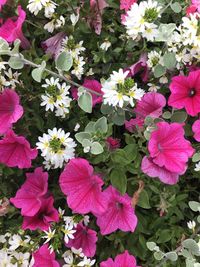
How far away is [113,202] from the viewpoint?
113 cm

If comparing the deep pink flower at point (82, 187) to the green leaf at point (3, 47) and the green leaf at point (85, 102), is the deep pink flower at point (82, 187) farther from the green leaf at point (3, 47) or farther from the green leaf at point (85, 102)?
the green leaf at point (3, 47)

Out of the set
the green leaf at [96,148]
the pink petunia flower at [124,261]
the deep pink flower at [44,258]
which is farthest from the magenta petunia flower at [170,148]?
the deep pink flower at [44,258]

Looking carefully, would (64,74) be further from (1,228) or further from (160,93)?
(1,228)

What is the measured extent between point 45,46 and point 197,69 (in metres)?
0.39

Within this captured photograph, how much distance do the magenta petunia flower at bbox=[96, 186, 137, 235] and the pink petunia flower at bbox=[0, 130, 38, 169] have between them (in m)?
0.20

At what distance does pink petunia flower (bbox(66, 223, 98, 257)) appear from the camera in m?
1.17

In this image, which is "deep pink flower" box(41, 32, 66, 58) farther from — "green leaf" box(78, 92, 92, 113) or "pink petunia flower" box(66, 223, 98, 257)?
"pink petunia flower" box(66, 223, 98, 257)

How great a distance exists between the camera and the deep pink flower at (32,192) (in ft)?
3.78

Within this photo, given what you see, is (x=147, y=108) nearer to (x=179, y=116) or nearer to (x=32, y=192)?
(x=179, y=116)

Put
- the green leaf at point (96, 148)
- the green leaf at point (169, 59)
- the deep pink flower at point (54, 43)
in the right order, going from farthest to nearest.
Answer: the deep pink flower at point (54, 43) → the green leaf at point (169, 59) → the green leaf at point (96, 148)

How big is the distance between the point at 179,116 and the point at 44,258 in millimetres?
454

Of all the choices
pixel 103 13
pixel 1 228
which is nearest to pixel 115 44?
pixel 103 13

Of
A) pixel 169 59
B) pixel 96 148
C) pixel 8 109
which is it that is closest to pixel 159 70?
pixel 169 59

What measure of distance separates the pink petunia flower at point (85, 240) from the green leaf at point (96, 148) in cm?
24
